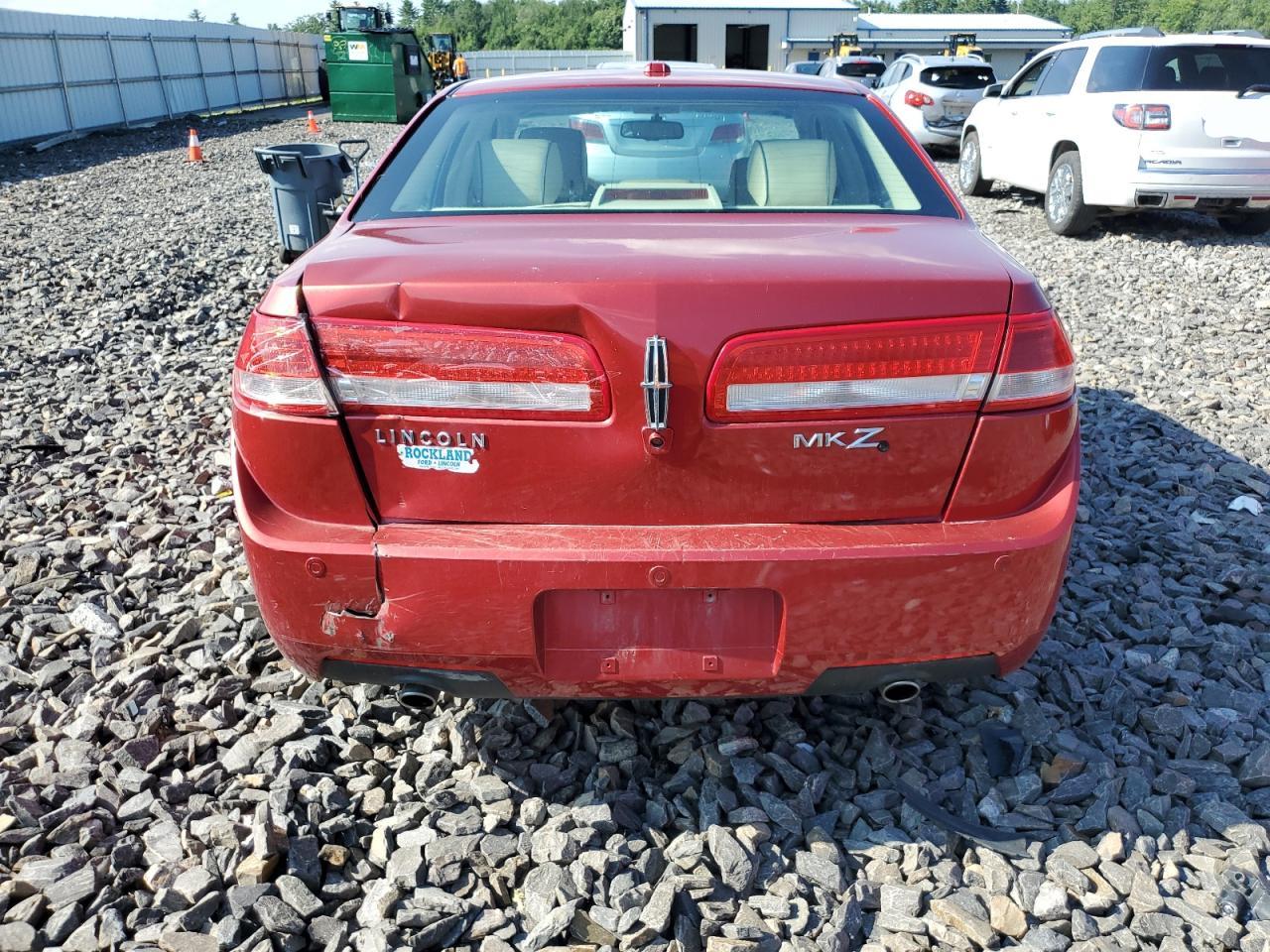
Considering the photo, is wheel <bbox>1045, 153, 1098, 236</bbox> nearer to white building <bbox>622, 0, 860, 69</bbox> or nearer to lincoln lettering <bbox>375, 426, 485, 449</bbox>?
lincoln lettering <bbox>375, 426, 485, 449</bbox>

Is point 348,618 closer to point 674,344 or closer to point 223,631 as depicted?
point 674,344

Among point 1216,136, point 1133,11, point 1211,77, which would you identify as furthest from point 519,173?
point 1133,11

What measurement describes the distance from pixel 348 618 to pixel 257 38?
1416 inches

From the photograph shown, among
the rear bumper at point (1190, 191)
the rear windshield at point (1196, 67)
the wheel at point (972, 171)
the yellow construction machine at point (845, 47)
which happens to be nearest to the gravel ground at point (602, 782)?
the rear bumper at point (1190, 191)

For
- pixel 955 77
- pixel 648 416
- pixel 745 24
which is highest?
pixel 745 24

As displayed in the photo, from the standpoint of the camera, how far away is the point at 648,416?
194 centimetres

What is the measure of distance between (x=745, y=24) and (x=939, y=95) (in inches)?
1186

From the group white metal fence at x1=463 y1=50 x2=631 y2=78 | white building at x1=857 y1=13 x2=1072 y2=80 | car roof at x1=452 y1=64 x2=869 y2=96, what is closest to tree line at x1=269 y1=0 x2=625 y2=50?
white metal fence at x1=463 y1=50 x2=631 y2=78

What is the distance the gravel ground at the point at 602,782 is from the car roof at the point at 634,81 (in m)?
1.82

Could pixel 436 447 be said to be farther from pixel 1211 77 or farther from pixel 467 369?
pixel 1211 77

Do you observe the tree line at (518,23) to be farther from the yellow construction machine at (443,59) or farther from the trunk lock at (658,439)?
the trunk lock at (658,439)

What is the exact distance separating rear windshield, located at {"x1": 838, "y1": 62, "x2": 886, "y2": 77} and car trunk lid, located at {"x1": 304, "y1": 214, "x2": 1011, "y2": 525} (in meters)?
21.7

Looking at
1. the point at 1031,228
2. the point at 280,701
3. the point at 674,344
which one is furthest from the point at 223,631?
the point at 1031,228

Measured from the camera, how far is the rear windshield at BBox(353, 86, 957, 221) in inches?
108
